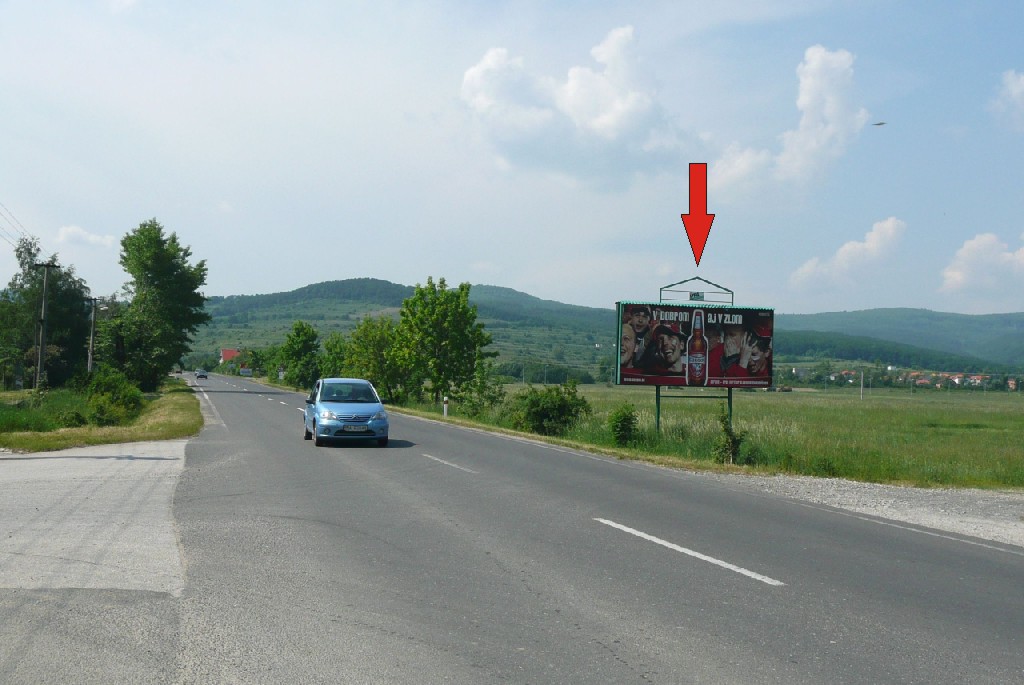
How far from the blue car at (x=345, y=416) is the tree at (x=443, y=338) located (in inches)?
921

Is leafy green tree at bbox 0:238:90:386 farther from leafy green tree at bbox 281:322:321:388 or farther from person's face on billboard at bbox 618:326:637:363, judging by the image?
person's face on billboard at bbox 618:326:637:363

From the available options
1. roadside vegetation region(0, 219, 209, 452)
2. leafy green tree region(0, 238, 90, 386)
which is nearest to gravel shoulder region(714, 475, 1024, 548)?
roadside vegetation region(0, 219, 209, 452)

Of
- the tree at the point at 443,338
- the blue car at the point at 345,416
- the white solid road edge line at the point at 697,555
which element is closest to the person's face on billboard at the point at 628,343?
the blue car at the point at 345,416

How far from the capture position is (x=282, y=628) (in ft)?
20.5

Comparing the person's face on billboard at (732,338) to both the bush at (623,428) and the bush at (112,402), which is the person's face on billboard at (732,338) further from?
the bush at (112,402)

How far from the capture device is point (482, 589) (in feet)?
24.5

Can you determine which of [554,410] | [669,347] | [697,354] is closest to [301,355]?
[554,410]

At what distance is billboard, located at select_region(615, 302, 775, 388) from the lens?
23.5 m

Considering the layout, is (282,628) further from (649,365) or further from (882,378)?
(882,378)

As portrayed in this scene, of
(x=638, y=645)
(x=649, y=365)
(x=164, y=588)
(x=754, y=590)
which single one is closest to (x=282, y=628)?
(x=164, y=588)

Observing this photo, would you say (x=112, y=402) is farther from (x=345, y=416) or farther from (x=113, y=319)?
(x=113, y=319)

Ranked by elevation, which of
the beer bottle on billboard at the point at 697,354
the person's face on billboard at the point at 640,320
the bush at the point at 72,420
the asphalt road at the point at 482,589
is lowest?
the bush at the point at 72,420

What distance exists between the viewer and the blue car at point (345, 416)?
2166 centimetres

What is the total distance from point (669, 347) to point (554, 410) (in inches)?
286
